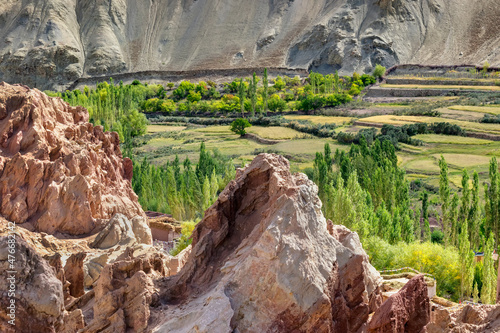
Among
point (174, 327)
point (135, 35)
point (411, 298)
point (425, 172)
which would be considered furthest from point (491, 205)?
point (135, 35)

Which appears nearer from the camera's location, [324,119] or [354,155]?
[354,155]

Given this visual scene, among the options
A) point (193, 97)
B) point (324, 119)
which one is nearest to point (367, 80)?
point (324, 119)

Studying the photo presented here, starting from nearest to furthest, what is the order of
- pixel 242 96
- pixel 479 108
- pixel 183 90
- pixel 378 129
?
pixel 378 129
pixel 479 108
pixel 242 96
pixel 183 90

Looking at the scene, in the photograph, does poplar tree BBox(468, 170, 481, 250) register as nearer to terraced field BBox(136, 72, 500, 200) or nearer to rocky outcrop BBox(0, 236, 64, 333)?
terraced field BBox(136, 72, 500, 200)

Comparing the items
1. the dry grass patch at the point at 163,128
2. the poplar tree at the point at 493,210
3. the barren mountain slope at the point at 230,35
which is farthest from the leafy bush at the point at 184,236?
the barren mountain slope at the point at 230,35

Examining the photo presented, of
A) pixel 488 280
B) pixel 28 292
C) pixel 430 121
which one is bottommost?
pixel 488 280

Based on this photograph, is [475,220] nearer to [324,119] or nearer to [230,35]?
[324,119]

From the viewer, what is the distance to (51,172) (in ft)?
77.2

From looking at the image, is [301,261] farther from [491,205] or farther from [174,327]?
[491,205]

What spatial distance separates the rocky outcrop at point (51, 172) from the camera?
22919 mm

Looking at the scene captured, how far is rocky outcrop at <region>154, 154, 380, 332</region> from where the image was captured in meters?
10.5

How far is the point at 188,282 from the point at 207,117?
3366 inches

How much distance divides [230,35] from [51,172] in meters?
120

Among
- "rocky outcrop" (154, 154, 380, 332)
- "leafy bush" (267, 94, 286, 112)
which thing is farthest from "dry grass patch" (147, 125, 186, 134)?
"rocky outcrop" (154, 154, 380, 332)
